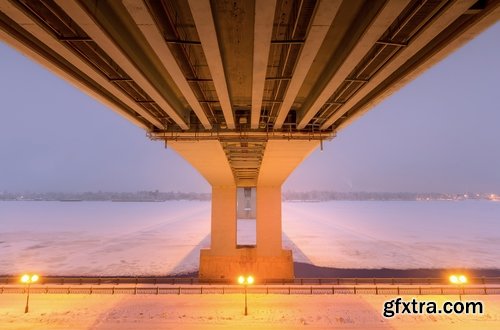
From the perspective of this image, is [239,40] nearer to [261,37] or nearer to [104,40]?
[261,37]

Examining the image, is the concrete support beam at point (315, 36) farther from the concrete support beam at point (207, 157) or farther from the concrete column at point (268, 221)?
the concrete column at point (268, 221)

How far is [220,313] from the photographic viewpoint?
46.1 ft

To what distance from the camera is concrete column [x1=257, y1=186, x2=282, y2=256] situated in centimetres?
2886

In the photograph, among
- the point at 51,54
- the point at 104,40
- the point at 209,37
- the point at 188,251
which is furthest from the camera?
the point at 188,251

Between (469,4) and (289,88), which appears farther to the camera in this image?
(289,88)

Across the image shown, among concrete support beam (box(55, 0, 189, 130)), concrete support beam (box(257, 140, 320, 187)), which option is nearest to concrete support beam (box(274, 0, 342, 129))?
concrete support beam (box(55, 0, 189, 130))

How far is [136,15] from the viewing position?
17.8 feet

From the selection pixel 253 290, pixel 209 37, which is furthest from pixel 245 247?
pixel 209 37

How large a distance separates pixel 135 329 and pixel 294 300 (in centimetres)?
821

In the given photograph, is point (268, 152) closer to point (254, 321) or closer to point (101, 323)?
point (254, 321)

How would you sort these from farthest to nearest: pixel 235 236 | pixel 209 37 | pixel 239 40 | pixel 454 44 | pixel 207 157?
pixel 235 236 < pixel 207 157 < pixel 239 40 < pixel 454 44 < pixel 209 37

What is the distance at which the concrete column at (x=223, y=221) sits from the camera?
2895cm

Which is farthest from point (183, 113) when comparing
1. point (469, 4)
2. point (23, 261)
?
point (23, 261)

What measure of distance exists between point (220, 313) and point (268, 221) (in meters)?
16.0
